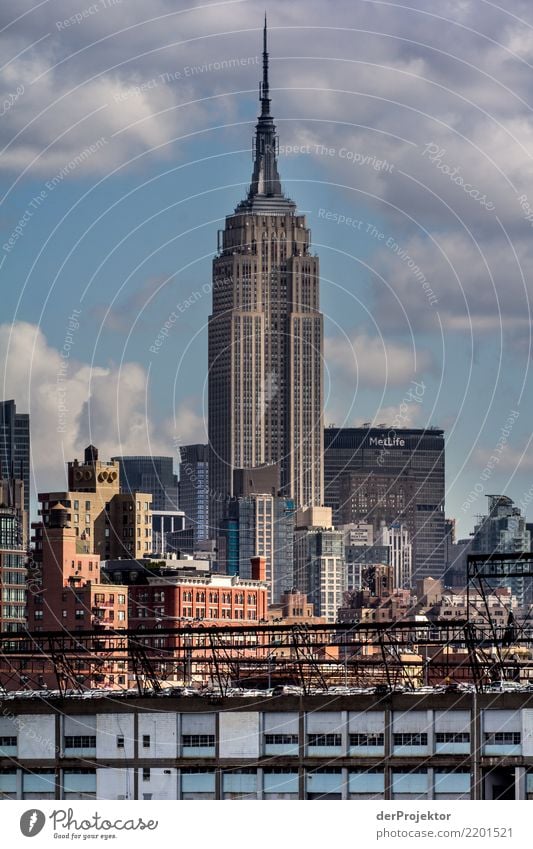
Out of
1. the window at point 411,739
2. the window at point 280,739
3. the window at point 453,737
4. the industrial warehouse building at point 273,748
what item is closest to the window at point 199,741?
the industrial warehouse building at point 273,748

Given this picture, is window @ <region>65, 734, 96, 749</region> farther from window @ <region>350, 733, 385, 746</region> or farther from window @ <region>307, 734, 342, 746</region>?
window @ <region>350, 733, 385, 746</region>

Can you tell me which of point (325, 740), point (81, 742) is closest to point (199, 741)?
point (81, 742)

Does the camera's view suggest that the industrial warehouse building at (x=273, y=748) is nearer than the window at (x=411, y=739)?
Yes

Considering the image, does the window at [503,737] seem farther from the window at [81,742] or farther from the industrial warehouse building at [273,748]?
the window at [81,742]

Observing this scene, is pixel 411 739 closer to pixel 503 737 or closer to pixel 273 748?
pixel 503 737

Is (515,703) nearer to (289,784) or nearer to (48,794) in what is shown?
(289,784)
